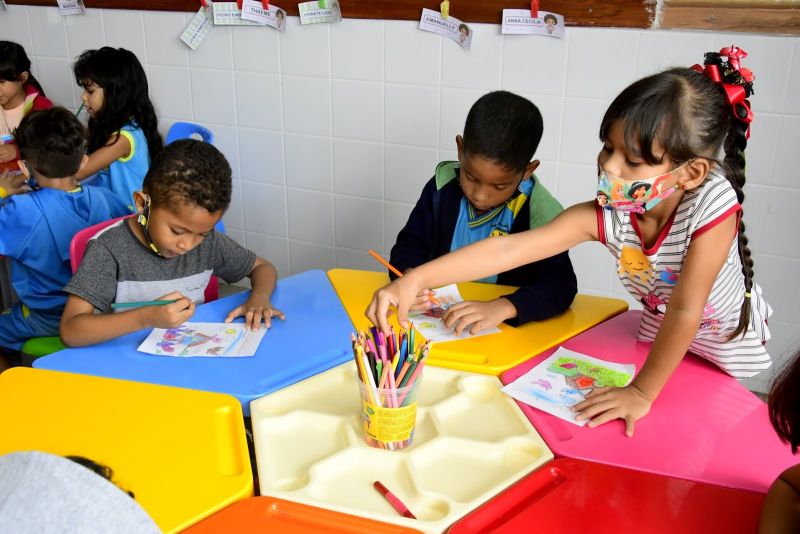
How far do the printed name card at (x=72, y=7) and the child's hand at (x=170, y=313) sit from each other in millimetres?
2433

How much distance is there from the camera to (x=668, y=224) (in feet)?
4.36

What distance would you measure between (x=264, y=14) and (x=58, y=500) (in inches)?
104

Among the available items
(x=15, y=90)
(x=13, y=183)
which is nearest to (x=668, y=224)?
(x=13, y=183)

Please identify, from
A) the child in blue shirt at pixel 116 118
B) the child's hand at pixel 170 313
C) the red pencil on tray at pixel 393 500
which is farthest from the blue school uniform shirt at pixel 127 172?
the red pencil on tray at pixel 393 500

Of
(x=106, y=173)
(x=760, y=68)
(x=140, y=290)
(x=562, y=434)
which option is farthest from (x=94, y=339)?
(x=760, y=68)

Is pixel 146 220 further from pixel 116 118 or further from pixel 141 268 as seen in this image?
pixel 116 118

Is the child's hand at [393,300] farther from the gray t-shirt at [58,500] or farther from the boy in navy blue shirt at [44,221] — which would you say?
the boy in navy blue shirt at [44,221]

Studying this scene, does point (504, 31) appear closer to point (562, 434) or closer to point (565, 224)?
point (565, 224)

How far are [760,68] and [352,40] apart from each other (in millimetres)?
1516

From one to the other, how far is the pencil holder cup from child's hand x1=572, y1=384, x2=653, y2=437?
1.05 ft

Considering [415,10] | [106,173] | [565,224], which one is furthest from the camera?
[106,173]

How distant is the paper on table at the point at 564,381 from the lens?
1.28 meters

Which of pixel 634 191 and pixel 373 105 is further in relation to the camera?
pixel 373 105

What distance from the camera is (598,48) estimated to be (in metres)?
2.41
